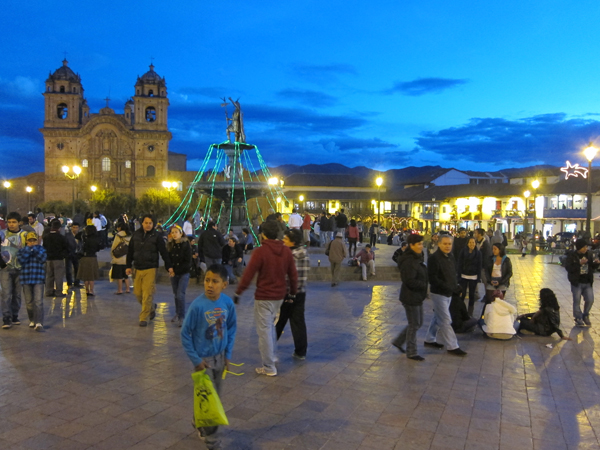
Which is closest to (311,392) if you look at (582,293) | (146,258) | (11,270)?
(146,258)

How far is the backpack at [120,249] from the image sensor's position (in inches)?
402

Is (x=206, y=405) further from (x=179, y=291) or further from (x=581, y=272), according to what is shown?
(x=581, y=272)

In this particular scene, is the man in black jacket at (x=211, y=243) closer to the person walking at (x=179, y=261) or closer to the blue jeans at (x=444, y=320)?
the person walking at (x=179, y=261)

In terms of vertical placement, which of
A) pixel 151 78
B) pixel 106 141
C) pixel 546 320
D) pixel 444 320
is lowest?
pixel 546 320

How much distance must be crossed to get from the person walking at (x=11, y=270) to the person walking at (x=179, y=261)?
6.99ft

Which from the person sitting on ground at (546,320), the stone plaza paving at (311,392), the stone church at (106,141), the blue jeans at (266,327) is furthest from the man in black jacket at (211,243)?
the stone church at (106,141)

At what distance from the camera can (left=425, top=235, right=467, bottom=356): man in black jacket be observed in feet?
20.8

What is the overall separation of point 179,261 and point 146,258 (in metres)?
0.50

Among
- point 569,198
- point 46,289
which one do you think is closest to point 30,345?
point 46,289

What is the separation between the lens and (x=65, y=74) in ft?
237

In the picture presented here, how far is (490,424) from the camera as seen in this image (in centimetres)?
439

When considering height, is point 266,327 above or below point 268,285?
below

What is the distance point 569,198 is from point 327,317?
1936 inches

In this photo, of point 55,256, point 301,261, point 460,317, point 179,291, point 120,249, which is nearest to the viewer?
point 301,261
